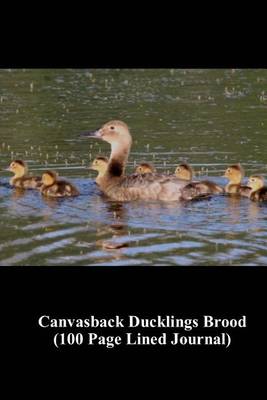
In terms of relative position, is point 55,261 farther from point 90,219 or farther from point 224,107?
point 224,107

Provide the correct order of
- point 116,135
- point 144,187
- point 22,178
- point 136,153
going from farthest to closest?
point 136,153 → point 116,135 → point 22,178 → point 144,187

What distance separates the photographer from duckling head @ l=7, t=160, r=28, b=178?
12.3 meters

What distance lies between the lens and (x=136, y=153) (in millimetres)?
13883

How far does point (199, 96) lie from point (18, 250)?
33.3 feet

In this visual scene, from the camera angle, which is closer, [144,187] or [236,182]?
[144,187]

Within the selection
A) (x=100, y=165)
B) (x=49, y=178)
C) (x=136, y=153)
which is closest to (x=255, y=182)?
(x=100, y=165)

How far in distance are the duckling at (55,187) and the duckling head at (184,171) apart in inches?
49.8

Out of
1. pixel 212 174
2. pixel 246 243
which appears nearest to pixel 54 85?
pixel 212 174

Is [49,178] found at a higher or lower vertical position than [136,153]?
lower

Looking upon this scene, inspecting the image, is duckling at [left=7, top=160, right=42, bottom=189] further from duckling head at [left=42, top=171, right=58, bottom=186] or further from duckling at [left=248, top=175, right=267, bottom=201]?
duckling at [left=248, top=175, right=267, bottom=201]

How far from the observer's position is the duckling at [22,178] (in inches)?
472

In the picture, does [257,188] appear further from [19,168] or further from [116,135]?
[19,168]

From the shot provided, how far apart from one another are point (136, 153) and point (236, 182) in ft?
8.65

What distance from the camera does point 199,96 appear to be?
18.8 metres
